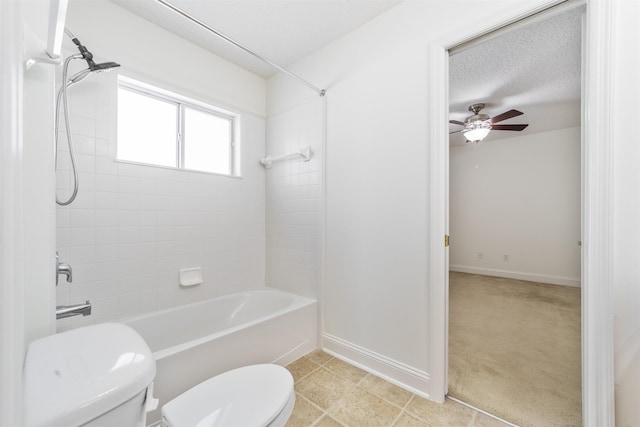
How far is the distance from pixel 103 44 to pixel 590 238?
2.83 meters

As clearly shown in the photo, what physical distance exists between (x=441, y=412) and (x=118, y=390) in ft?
4.97

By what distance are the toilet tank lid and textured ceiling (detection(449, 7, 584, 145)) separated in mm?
2141

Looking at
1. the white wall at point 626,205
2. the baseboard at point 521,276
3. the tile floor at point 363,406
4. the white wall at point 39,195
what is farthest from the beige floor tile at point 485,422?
the baseboard at point 521,276

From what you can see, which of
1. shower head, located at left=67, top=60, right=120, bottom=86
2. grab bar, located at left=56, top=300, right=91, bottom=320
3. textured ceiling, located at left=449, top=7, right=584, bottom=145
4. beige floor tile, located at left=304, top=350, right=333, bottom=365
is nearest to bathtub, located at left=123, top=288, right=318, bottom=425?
beige floor tile, located at left=304, top=350, right=333, bottom=365

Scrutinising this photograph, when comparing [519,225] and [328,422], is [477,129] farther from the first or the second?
[328,422]

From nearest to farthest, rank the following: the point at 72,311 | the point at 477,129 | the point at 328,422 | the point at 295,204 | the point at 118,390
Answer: the point at 118,390 → the point at 72,311 → the point at 328,422 → the point at 295,204 → the point at 477,129

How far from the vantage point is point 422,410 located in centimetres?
138

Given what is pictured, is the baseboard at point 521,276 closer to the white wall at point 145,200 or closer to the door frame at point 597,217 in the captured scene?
the door frame at point 597,217

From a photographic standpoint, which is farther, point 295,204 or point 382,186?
point 295,204

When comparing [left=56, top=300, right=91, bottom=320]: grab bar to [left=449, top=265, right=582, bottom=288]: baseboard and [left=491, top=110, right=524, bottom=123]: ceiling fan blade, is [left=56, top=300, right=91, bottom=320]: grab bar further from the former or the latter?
[left=449, top=265, right=582, bottom=288]: baseboard

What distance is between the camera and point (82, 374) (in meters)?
0.71

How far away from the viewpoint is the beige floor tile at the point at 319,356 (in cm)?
187

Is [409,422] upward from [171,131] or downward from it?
downward

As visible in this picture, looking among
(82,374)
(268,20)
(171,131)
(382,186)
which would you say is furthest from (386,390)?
(268,20)
